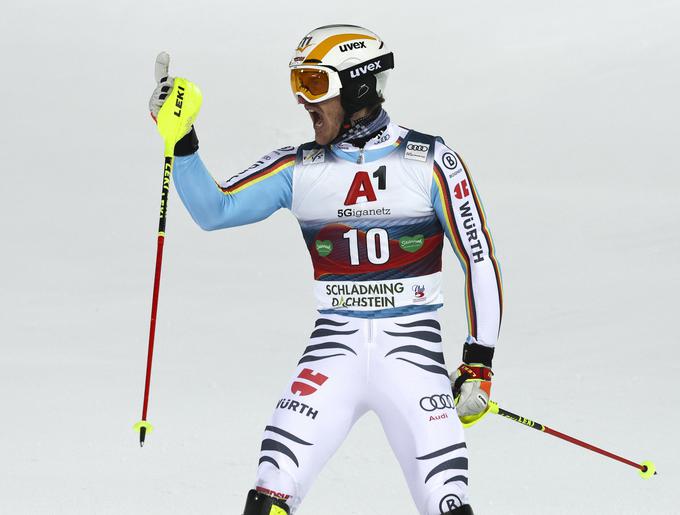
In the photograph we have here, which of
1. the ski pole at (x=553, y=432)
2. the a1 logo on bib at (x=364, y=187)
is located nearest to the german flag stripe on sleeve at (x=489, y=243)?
the a1 logo on bib at (x=364, y=187)

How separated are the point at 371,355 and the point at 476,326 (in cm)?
56

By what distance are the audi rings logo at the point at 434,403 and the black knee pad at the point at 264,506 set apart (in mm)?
830

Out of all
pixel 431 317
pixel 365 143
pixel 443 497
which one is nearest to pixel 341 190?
pixel 365 143

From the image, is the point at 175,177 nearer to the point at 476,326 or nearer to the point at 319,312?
the point at 319,312

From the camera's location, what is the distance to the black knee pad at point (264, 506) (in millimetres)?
5926

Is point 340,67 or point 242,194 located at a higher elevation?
point 340,67

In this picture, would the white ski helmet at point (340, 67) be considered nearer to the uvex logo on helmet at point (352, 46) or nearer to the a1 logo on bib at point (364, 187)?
the uvex logo on helmet at point (352, 46)

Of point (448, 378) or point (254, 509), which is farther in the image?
point (448, 378)

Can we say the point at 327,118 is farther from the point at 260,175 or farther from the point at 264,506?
the point at 264,506

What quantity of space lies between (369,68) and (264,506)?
230 cm

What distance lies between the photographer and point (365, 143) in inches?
257

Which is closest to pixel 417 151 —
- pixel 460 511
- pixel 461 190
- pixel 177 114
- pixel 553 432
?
pixel 461 190

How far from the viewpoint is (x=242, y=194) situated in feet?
21.7

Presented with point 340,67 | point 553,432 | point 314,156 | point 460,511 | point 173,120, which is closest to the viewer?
point 460,511
